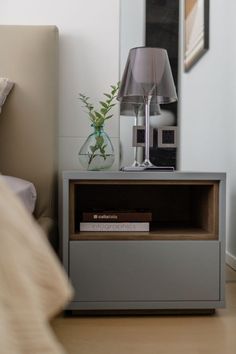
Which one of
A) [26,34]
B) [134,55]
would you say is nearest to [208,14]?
[134,55]

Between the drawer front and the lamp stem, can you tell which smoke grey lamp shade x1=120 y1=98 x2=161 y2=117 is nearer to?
the lamp stem

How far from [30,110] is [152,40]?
0.60 m

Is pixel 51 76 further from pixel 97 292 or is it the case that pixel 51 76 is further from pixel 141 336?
pixel 141 336

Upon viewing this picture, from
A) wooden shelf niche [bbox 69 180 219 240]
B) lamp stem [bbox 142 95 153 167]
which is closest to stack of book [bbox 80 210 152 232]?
wooden shelf niche [bbox 69 180 219 240]

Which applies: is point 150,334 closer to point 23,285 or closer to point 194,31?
point 23,285

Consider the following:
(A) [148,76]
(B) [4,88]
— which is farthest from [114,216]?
(B) [4,88]

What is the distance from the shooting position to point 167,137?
6.43ft

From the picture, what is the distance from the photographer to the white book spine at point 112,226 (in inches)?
67.9

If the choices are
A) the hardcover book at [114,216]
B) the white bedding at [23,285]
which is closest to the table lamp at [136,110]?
the hardcover book at [114,216]

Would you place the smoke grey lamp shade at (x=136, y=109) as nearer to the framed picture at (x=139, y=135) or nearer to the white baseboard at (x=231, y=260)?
the framed picture at (x=139, y=135)

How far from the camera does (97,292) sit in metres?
1.66

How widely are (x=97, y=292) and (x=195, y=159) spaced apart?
29.2 inches

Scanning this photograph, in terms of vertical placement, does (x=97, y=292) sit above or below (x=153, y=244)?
below

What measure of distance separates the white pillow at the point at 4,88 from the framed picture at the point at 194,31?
748 millimetres
